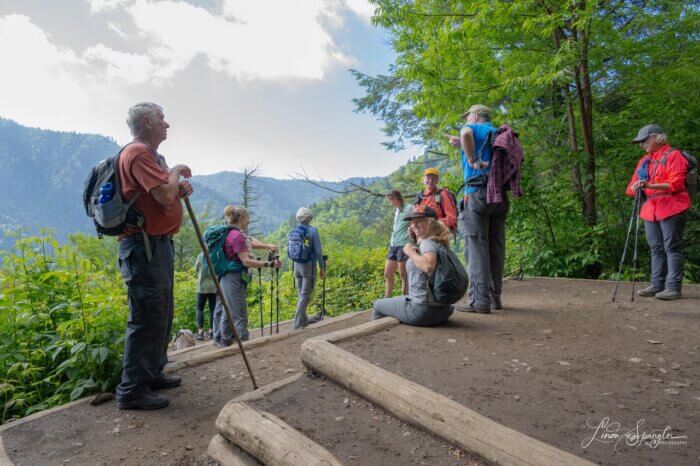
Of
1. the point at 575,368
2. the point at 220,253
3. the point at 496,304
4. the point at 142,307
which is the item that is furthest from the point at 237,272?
the point at 575,368

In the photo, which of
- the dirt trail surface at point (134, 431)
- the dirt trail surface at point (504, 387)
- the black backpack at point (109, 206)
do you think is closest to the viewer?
the dirt trail surface at point (504, 387)

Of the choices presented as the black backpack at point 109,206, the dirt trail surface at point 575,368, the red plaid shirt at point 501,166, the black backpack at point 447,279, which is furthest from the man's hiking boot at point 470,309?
the black backpack at point 109,206

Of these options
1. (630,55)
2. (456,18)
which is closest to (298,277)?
(456,18)

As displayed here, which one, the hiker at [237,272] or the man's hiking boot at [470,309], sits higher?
the hiker at [237,272]

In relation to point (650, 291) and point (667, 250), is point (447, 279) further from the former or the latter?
point (650, 291)

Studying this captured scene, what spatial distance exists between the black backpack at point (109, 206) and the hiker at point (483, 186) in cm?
327

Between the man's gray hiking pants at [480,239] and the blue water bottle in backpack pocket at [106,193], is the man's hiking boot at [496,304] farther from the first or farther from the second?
the blue water bottle in backpack pocket at [106,193]

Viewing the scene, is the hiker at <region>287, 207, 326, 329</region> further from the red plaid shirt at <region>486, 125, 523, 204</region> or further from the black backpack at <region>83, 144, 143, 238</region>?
the black backpack at <region>83, 144, 143, 238</region>

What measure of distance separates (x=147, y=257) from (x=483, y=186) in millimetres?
3560

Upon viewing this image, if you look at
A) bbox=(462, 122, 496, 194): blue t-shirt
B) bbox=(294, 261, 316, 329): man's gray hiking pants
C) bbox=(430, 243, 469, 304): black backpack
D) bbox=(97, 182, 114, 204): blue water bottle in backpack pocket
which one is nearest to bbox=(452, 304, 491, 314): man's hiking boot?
bbox=(430, 243, 469, 304): black backpack

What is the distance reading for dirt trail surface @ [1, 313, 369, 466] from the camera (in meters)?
2.57

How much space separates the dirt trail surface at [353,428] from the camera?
2.14 metres

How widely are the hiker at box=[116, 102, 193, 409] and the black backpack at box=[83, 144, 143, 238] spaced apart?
0.16ft

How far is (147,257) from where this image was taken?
3.10 m
